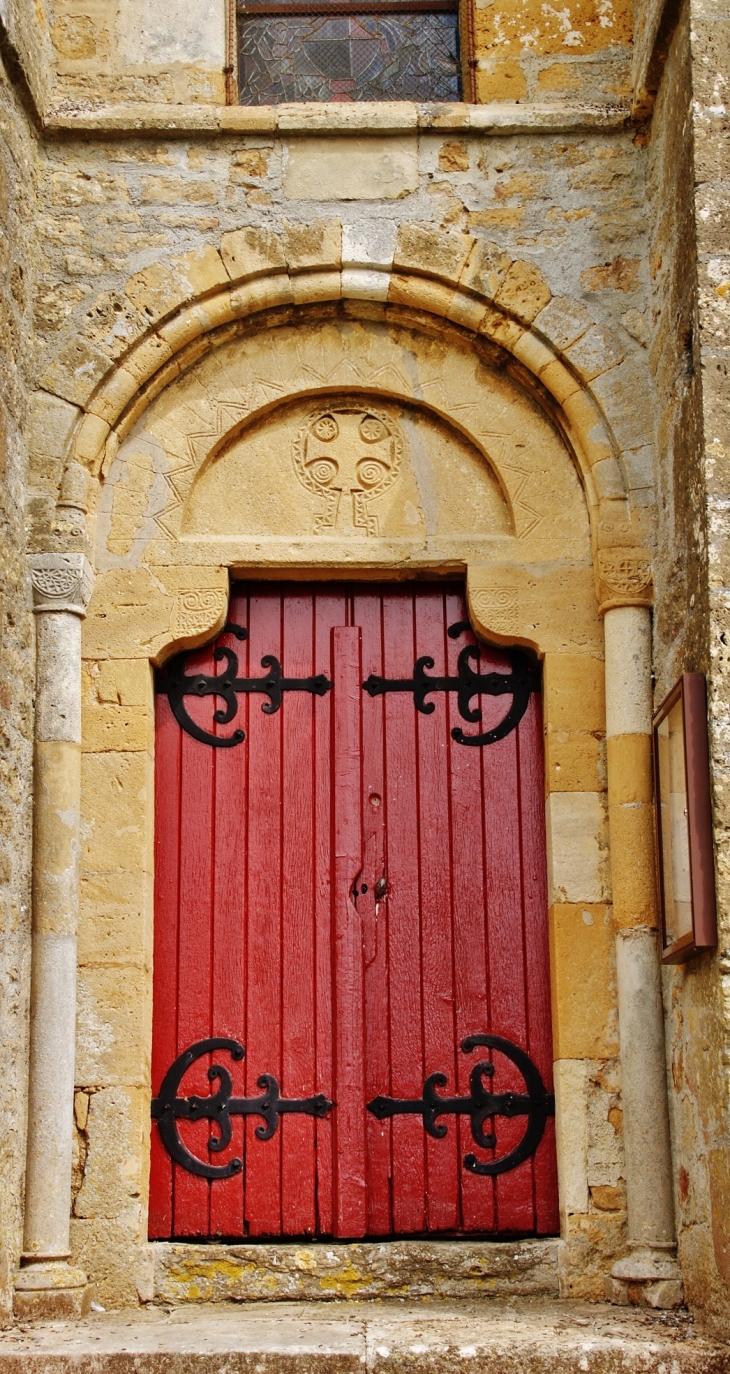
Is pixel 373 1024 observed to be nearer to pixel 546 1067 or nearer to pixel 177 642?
pixel 546 1067

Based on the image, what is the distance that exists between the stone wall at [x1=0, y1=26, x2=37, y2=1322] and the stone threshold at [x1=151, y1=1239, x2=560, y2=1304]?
534mm

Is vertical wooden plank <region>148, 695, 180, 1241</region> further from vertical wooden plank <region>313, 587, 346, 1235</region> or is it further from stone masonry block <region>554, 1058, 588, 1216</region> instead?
stone masonry block <region>554, 1058, 588, 1216</region>

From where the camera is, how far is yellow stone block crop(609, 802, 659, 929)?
4766mm

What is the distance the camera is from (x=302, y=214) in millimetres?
5273

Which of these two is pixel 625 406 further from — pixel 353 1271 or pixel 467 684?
pixel 353 1271

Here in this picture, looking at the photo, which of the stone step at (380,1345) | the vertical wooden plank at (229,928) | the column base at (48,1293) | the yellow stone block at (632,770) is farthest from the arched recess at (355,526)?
the stone step at (380,1345)

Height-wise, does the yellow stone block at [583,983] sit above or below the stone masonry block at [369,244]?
below

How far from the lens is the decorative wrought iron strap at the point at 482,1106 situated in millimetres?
4875

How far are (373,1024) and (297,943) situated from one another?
34 cm

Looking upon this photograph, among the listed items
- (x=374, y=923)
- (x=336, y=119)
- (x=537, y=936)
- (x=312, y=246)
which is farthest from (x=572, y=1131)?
(x=336, y=119)

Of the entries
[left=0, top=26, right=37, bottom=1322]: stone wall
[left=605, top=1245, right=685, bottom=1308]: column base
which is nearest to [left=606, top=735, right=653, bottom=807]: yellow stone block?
[left=605, top=1245, right=685, bottom=1308]: column base

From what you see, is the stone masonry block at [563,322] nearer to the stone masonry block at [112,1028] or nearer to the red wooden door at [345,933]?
the red wooden door at [345,933]

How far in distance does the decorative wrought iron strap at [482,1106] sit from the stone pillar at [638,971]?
0.32 metres

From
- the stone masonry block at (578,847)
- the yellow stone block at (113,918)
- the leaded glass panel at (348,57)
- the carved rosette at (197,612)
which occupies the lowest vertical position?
the yellow stone block at (113,918)
